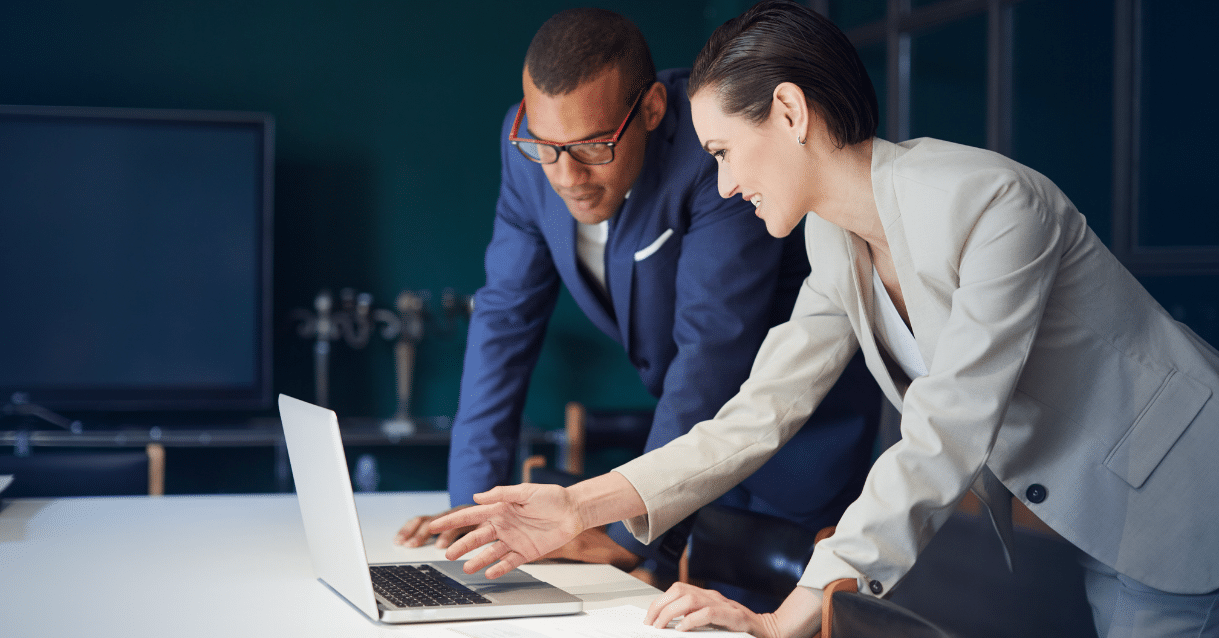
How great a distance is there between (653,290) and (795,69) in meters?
0.70

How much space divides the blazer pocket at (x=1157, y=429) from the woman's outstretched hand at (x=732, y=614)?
0.42 m

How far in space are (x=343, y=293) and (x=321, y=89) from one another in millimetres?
874

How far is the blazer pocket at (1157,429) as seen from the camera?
124 centimetres

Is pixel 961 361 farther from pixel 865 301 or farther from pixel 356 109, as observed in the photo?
pixel 356 109

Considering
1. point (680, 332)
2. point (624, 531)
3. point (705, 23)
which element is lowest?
point (624, 531)

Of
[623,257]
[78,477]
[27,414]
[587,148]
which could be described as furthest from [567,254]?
[27,414]

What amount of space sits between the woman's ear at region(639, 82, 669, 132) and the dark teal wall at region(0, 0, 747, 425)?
8.92 ft

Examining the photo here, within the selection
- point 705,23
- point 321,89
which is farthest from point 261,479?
point 705,23

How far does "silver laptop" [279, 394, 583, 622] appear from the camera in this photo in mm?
1192

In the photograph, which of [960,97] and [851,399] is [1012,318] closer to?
[851,399]

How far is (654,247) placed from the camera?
74.0 inches

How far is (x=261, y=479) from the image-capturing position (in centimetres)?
430

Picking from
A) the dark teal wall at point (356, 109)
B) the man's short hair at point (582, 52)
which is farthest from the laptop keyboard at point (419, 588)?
the dark teal wall at point (356, 109)

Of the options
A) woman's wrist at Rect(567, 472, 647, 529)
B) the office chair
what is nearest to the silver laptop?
woman's wrist at Rect(567, 472, 647, 529)
